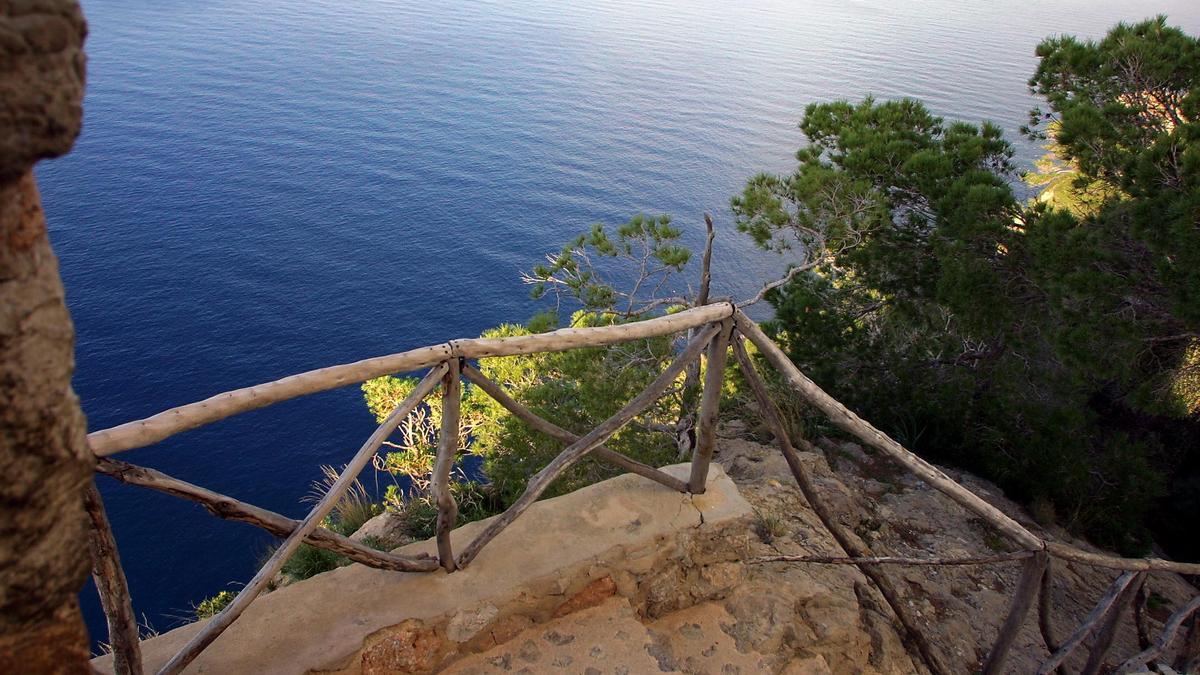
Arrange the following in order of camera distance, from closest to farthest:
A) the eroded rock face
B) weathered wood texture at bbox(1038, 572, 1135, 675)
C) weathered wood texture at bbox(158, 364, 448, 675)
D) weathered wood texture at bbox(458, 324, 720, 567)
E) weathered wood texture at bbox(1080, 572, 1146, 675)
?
the eroded rock face
weathered wood texture at bbox(158, 364, 448, 675)
weathered wood texture at bbox(458, 324, 720, 567)
weathered wood texture at bbox(1038, 572, 1135, 675)
weathered wood texture at bbox(1080, 572, 1146, 675)

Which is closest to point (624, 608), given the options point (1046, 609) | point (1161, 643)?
point (1046, 609)

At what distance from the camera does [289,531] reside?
9.12ft

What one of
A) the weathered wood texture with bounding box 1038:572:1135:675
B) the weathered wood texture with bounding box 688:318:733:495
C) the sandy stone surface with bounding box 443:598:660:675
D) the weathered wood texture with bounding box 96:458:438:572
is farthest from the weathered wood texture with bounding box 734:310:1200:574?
the weathered wood texture with bounding box 96:458:438:572

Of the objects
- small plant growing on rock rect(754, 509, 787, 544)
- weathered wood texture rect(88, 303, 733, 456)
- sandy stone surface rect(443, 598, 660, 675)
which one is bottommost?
small plant growing on rock rect(754, 509, 787, 544)

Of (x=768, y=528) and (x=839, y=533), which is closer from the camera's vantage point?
(x=839, y=533)

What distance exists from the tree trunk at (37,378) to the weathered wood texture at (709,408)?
2543 mm

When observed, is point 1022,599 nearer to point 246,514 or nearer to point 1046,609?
point 1046,609

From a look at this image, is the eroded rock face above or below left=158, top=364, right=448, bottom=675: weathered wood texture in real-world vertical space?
above

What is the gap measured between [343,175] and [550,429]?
1597 inches

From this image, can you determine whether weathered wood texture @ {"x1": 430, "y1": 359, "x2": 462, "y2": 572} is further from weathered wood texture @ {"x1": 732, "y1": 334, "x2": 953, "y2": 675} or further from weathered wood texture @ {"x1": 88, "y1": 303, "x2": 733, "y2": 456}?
weathered wood texture @ {"x1": 732, "y1": 334, "x2": 953, "y2": 675}

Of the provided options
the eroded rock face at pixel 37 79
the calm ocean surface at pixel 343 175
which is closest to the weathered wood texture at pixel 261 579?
the eroded rock face at pixel 37 79

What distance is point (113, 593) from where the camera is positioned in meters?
2.47

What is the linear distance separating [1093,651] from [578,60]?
6024cm

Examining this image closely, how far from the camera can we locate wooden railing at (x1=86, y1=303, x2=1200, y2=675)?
2.46 m
